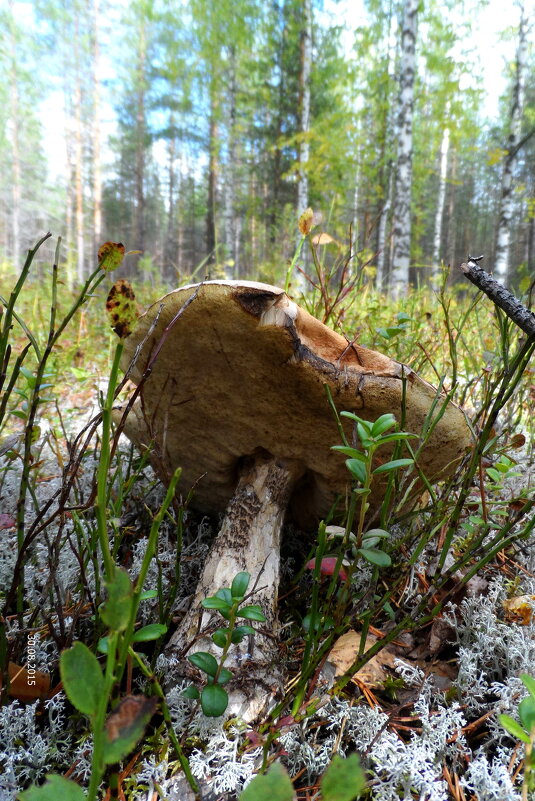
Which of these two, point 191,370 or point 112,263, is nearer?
point 112,263

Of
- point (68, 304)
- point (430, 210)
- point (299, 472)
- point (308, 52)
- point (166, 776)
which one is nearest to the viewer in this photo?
point (166, 776)

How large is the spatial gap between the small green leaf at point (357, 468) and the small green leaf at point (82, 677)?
479mm

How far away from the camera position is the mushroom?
877 mm

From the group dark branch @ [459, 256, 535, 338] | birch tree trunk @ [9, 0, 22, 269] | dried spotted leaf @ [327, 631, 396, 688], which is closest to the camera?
dark branch @ [459, 256, 535, 338]

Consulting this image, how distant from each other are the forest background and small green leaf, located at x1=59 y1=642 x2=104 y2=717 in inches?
78.7

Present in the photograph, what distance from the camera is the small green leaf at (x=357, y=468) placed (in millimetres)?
751

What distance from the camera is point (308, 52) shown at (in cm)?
997

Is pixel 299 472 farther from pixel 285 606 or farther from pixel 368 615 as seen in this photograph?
pixel 368 615

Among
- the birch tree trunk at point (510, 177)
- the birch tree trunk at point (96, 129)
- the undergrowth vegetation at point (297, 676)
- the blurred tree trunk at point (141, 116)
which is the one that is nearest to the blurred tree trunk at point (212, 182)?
the blurred tree trunk at point (141, 116)

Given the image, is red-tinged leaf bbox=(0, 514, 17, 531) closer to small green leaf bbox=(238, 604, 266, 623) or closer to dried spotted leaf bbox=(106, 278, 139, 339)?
small green leaf bbox=(238, 604, 266, 623)

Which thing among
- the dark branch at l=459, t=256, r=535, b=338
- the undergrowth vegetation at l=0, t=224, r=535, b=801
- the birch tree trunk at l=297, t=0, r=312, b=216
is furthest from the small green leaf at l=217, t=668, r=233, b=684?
the birch tree trunk at l=297, t=0, r=312, b=216

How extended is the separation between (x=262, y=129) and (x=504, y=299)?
49.2 ft

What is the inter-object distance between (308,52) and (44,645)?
1263 centimetres

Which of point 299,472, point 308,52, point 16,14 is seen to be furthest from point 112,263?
point 16,14
